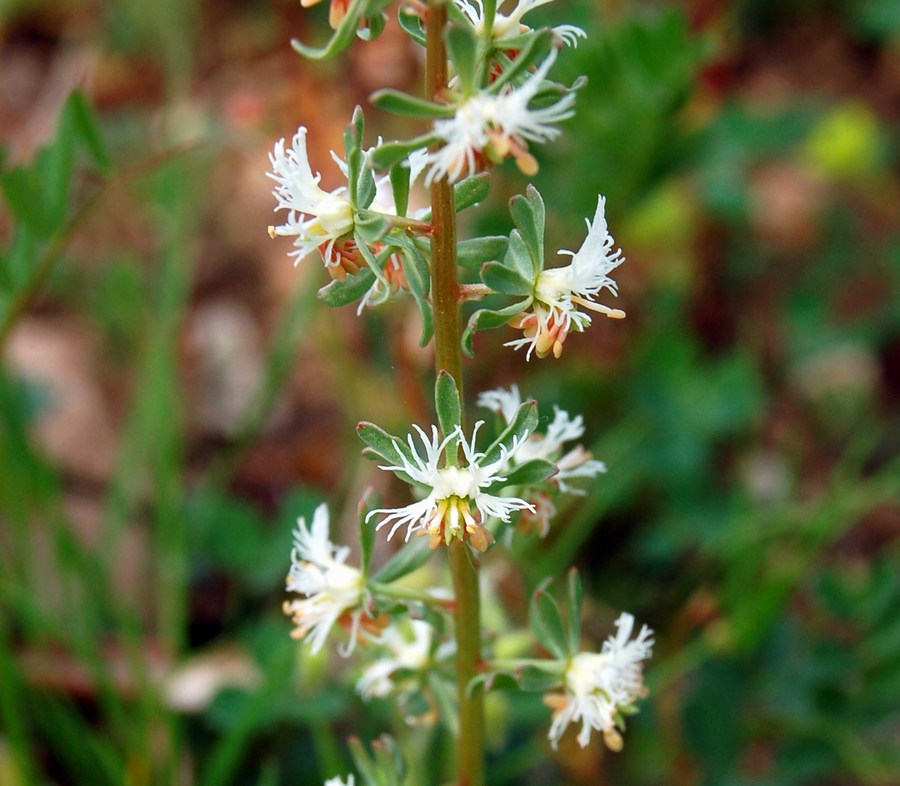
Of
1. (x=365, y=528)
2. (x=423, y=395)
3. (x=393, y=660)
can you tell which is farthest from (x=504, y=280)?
(x=423, y=395)

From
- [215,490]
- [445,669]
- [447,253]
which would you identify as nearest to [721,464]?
[215,490]

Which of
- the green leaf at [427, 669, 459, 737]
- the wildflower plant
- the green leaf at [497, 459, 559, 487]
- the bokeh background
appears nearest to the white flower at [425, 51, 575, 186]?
the wildflower plant

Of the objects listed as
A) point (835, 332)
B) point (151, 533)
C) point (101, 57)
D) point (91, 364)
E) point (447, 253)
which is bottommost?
point (447, 253)

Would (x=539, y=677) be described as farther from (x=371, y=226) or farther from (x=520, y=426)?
(x=371, y=226)

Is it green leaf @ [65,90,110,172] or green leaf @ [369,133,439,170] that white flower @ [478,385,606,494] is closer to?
green leaf @ [369,133,439,170]

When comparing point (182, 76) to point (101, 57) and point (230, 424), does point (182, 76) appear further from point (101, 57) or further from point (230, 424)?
point (230, 424)

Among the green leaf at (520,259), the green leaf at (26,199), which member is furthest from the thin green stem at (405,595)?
the green leaf at (26,199)
